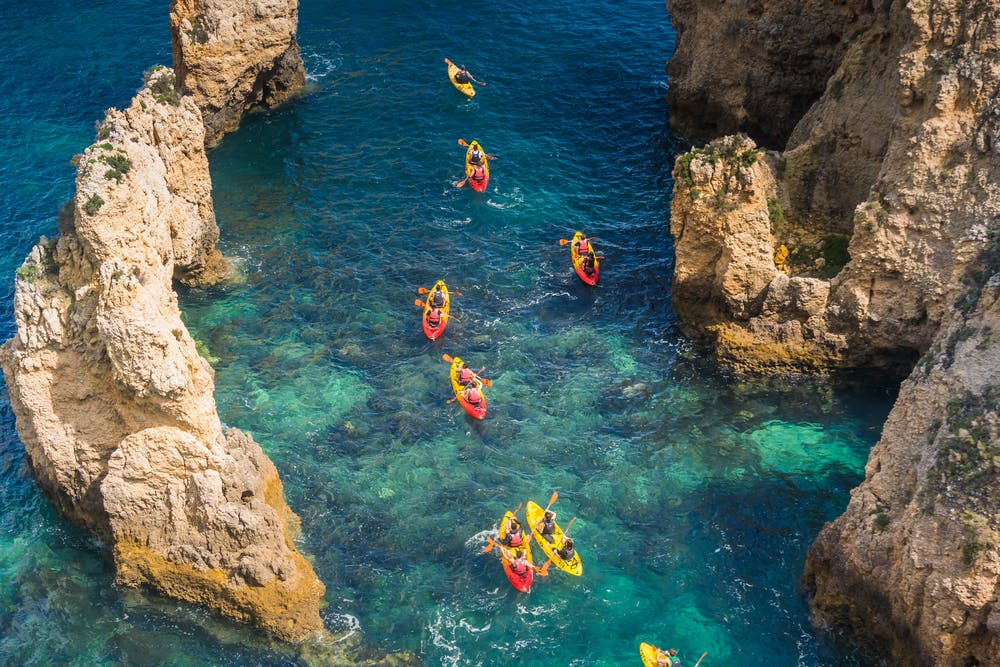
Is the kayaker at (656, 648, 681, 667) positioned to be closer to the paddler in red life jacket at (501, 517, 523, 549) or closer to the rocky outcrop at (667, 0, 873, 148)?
the paddler in red life jacket at (501, 517, 523, 549)

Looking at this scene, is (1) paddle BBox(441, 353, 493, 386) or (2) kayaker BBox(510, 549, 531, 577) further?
(1) paddle BBox(441, 353, 493, 386)

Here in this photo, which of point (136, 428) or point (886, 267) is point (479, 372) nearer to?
point (136, 428)

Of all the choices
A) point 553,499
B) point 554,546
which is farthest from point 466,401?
point 554,546

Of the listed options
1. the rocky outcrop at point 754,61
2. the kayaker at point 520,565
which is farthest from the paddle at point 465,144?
the kayaker at point 520,565

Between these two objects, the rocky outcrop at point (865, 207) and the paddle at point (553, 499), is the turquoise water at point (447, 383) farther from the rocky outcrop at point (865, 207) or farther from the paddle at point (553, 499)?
the rocky outcrop at point (865, 207)

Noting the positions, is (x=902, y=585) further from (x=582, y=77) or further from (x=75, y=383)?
(x=582, y=77)

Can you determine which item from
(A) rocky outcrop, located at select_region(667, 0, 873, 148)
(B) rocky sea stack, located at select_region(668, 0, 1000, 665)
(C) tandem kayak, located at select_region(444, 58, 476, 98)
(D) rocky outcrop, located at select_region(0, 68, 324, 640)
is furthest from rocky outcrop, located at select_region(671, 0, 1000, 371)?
(C) tandem kayak, located at select_region(444, 58, 476, 98)
